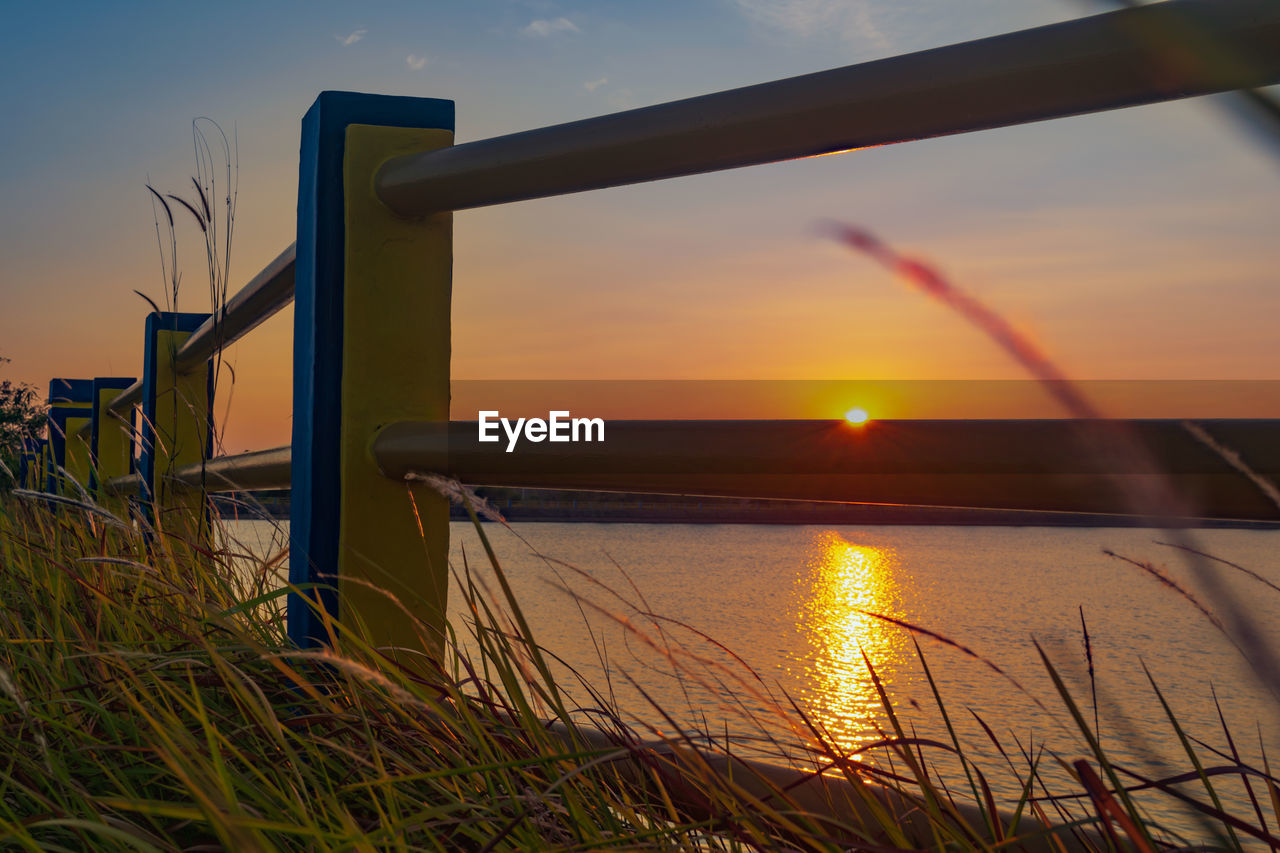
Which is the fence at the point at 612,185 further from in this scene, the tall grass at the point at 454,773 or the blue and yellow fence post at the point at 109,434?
→ the blue and yellow fence post at the point at 109,434

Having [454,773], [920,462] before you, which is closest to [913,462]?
[920,462]

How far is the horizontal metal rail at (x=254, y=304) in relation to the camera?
70.0 inches

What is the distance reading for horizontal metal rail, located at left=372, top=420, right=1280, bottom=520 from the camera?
690mm

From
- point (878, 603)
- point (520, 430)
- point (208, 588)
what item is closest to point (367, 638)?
point (520, 430)

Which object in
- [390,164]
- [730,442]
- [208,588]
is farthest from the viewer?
[208,588]

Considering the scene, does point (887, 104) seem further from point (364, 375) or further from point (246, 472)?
point (246, 472)

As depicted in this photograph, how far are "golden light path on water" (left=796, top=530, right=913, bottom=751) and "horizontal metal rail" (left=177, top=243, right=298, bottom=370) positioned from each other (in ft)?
3.76

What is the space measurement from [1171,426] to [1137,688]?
447 cm

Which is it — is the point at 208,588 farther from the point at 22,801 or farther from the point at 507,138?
the point at 507,138

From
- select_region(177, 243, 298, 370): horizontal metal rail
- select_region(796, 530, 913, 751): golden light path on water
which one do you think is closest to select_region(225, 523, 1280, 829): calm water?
select_region(796, 530, 913, 751): golden light path on water

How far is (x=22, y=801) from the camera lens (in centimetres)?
96

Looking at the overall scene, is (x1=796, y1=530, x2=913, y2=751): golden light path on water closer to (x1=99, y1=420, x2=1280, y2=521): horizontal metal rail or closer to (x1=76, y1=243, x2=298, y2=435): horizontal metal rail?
Answer: (x1=99, y1=420, x2=1280, y2=521): horizontal metal rail

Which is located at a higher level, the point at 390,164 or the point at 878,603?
the point at 390,164

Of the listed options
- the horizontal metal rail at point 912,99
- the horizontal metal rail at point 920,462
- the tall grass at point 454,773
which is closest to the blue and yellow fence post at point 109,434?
the tall grass at point 454,773
